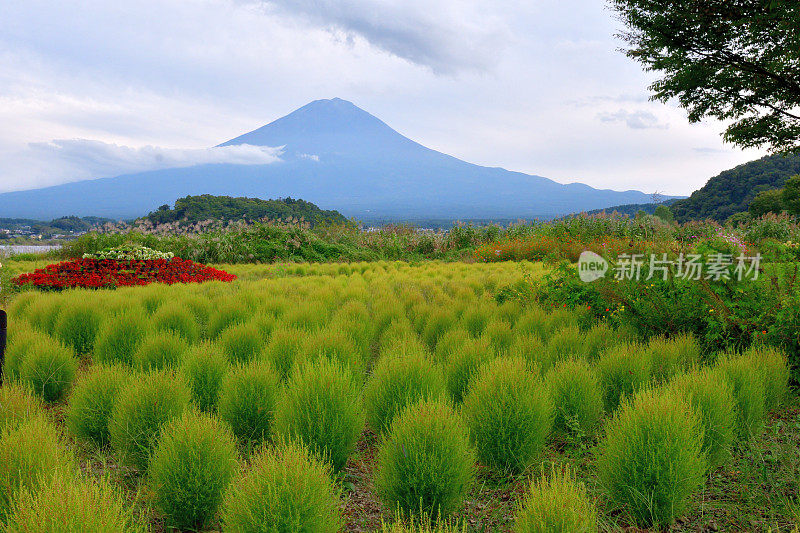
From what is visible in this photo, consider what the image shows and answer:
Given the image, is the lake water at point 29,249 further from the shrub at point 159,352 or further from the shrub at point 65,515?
the shrub at point 65,515

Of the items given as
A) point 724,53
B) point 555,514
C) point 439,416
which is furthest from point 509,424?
point 724,53

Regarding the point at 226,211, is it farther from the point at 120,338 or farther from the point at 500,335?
the point at 500,335

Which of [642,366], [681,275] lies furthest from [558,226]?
[642,366]

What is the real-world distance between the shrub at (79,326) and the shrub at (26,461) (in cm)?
285

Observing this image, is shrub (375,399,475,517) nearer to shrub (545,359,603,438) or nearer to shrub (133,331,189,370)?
shrub (545,359,603,438)

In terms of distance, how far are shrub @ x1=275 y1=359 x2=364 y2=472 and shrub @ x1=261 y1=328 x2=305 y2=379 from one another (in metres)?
0.84

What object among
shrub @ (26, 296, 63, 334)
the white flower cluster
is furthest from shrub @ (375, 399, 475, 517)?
the white flower cluster

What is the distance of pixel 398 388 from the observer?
109 inches

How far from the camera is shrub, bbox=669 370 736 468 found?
7.96 ft

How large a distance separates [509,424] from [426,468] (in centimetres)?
65

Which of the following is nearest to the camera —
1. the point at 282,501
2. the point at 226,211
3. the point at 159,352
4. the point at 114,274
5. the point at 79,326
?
the point at 282,501

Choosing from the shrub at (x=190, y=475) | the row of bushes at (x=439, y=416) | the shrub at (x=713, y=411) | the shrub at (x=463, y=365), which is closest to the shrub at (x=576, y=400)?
the row of bushes at (x=439, y=416)

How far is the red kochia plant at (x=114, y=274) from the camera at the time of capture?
7.72 metres

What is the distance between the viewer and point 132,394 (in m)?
2.53
